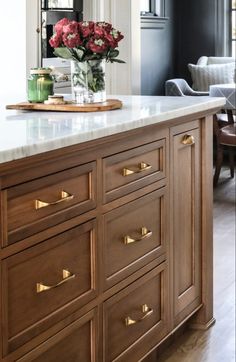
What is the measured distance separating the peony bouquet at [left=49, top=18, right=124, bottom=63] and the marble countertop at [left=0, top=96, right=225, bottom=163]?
238 millimetres

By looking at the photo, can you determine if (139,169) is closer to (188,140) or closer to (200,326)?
(188,140)

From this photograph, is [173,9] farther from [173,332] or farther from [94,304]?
[94,304]

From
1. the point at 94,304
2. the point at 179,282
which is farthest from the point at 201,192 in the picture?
the point at 94,304

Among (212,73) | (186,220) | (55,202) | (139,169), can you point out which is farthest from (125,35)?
(212,73)

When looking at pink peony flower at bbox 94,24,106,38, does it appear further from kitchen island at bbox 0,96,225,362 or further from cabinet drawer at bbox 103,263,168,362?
cabinet drawer at bbox 103,263,168,362

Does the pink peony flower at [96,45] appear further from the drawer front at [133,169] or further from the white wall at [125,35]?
the white wall at [125,35]

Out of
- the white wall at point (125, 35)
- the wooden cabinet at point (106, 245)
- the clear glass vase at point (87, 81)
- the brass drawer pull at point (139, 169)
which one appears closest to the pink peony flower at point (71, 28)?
the clear glass vase at point (87, 81)

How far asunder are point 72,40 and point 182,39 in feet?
22.2

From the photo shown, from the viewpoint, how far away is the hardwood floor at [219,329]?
296 cm

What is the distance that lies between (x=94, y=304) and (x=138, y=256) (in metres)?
0.35

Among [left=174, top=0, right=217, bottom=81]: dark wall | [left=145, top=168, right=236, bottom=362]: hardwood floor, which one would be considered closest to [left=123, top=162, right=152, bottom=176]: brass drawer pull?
[left=145, top=168, right=236, bottom=362]: hardwood floor

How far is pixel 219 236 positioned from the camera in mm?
5043

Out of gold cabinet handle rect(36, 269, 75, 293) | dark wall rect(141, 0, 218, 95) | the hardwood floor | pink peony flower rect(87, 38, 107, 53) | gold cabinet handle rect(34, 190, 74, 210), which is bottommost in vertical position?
the hardwood floor

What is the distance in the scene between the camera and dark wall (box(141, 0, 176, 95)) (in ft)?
27.4
